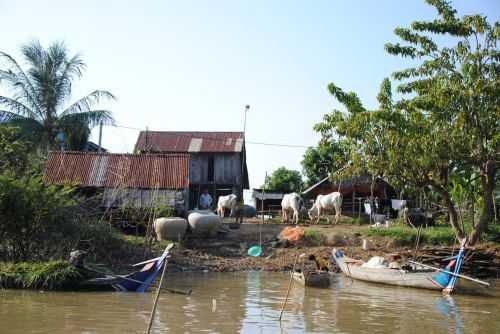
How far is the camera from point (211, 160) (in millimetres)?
32844

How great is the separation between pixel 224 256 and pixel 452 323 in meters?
9.81

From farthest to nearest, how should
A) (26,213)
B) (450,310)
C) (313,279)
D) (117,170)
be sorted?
(117,170), (313,279), (26,213), (450,310)

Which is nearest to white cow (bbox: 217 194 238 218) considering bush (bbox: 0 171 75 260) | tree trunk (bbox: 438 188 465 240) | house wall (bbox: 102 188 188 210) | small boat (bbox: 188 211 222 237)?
house wall (bbox: 102 188 188 210)

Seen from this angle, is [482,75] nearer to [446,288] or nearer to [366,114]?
[366,114]

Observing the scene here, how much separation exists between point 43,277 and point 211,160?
20.4 metres

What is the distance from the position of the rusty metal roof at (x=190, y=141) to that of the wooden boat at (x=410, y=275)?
16.8 metres

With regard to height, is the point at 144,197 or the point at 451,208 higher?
the point at 144,197

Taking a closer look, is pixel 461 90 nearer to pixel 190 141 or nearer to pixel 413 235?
pixel 413 235

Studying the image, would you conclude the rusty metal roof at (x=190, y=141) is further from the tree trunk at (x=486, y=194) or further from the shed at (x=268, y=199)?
the tree trunk at (x=486, y=194)

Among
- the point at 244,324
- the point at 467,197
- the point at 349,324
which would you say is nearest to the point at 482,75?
the point at 467,197

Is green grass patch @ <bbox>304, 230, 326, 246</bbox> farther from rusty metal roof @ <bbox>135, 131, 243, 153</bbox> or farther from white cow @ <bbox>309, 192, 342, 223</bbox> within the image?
rusty metal roof @ <bbox>135, 131, 243, 153</bbox>

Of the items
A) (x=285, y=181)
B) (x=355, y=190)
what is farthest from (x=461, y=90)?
(x=285, y=181)

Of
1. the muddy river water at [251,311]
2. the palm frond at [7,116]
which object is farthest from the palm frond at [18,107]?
the muddy river water at [251,311]

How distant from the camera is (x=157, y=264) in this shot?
12680 millimetres
